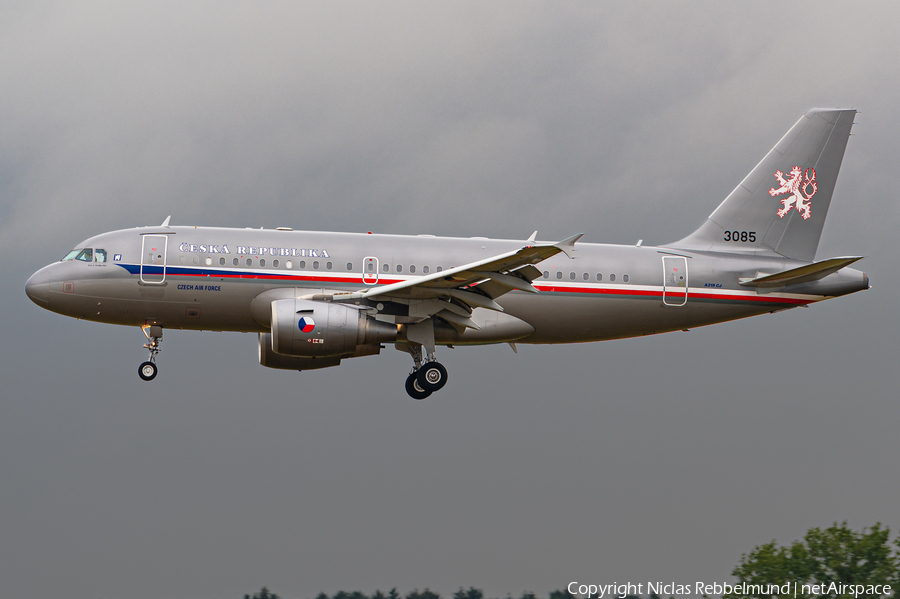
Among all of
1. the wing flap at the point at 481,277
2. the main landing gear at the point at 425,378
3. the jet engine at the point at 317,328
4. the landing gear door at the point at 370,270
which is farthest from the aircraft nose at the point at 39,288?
the main landing gear at the point at 425,378

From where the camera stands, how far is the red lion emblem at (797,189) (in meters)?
35.5

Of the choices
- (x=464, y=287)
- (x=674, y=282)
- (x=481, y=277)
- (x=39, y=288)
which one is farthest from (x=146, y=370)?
(x=674, y=282)

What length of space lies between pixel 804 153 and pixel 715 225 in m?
4.43

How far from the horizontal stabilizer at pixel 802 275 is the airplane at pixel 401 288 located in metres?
0.05

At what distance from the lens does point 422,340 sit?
1210 inches

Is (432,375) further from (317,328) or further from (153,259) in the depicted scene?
(153,259)

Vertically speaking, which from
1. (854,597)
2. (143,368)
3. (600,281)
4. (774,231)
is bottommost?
(854,597)

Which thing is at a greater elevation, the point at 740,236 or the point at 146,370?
the point at 740,236

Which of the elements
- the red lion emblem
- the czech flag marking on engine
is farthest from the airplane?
the red lion emblem

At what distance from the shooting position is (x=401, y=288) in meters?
29.0

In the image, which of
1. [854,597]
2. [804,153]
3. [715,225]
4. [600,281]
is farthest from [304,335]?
[854,597]

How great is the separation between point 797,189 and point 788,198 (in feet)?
1.69

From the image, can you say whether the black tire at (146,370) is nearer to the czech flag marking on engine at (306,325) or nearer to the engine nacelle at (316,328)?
the engine nacelle at (316,328)

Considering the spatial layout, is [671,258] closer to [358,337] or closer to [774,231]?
[774,231]
